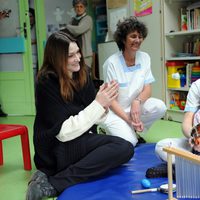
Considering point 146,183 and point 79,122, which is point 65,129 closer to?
point 79,122

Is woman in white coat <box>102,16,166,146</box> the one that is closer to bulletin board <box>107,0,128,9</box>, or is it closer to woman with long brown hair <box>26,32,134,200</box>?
woman with long brown hair <box>26,32,134,200</box>

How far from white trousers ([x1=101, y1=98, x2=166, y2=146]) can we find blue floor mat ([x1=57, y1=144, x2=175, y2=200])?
300mm

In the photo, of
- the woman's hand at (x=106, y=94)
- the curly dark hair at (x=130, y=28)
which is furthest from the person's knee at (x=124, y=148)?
the curly dark hair at (x=130, y=28)

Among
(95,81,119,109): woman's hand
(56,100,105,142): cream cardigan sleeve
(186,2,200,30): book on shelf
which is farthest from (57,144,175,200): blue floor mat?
(186,2,200,30): book on shelf

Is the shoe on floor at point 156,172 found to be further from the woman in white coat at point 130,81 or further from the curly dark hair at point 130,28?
the curly dark hair at point 130,28

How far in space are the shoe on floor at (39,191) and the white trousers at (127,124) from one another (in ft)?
2.45

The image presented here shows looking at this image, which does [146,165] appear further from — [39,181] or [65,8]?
[65,8]

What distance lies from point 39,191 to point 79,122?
1.27 feet

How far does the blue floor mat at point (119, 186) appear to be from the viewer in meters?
1.52

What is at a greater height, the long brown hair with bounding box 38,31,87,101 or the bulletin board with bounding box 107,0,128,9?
the bulletin board with bounding box 107,0,128,9

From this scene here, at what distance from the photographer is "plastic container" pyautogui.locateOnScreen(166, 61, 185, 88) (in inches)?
132

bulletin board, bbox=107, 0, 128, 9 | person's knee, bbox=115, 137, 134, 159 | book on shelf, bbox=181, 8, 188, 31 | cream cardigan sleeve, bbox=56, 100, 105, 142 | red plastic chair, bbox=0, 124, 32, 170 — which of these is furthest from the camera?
bulletin board, bbox=107, 0, 128, 9

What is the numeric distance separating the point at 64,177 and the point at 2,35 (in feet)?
9.96

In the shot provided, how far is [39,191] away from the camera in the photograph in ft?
5.21
